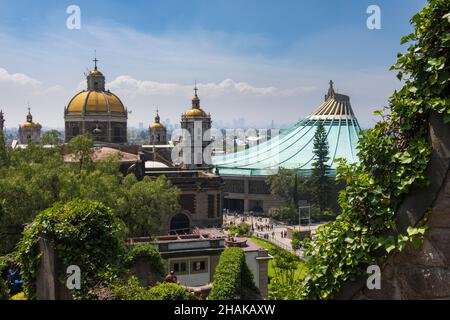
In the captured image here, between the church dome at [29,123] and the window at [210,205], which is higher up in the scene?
the church dome at [29,123]

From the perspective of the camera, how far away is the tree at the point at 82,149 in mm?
23641

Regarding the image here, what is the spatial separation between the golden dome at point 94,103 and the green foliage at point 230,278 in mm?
31154

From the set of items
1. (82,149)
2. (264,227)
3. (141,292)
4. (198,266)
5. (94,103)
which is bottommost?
(264,227)

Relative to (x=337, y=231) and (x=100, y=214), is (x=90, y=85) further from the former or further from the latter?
(x=337, y=231)

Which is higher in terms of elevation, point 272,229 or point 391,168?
point 391,168

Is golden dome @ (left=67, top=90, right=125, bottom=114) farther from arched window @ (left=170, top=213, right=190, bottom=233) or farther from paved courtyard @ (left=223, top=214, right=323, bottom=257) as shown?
paved courtyard @ (left=223, top=214, right=323, bottom=257)

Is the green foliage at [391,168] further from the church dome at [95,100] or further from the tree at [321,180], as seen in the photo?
the tree at [321,180]

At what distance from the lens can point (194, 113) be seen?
46.9 meters

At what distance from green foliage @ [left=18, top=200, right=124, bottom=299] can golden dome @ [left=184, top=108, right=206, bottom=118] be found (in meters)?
39.4

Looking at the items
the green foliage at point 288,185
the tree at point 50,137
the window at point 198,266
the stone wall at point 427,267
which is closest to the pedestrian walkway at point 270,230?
the green foliage at point 288,185

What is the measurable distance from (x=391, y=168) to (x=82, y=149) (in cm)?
2202

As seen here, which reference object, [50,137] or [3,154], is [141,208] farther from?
[50,137]

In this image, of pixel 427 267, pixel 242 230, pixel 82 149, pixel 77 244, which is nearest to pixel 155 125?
pixel 242 230

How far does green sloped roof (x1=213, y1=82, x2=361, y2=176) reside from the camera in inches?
2357
